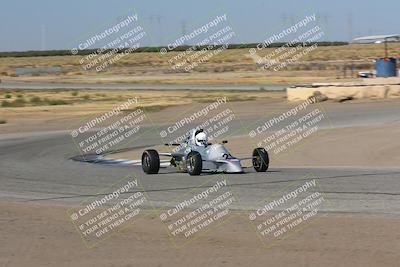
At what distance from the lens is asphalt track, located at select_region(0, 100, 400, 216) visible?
12751 mm

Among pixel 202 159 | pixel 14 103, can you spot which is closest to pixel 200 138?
pixel 202 159

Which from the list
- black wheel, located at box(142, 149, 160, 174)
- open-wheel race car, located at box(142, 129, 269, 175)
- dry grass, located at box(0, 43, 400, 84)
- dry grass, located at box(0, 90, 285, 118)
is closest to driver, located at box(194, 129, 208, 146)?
open-wheel race car, located at box(142, 129, 269, 175)

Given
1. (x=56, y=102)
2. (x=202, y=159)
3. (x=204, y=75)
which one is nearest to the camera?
(x=202, y=159)

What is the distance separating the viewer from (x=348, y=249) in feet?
29.1

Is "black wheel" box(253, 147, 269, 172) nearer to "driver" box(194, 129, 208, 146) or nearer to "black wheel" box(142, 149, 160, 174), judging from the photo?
"driver" box(194, 129, 208, 146)

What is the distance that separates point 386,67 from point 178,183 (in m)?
32.9

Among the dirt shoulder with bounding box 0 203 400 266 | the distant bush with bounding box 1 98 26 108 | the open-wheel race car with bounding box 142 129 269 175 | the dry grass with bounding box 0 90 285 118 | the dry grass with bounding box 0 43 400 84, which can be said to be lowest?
the dry grass with bounding box 0 43 400 84

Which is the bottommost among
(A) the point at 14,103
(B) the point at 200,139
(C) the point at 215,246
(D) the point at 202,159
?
(A) the point at 14,103

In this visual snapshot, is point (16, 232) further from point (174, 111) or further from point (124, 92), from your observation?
point (124, 92)

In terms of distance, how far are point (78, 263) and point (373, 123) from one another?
23.0 metres

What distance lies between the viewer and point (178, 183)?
15.6 meters

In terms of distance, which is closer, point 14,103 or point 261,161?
point 261,161

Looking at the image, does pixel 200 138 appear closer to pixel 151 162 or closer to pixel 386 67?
pixel 151 162

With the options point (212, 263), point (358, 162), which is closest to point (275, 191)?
point (212, 263)
